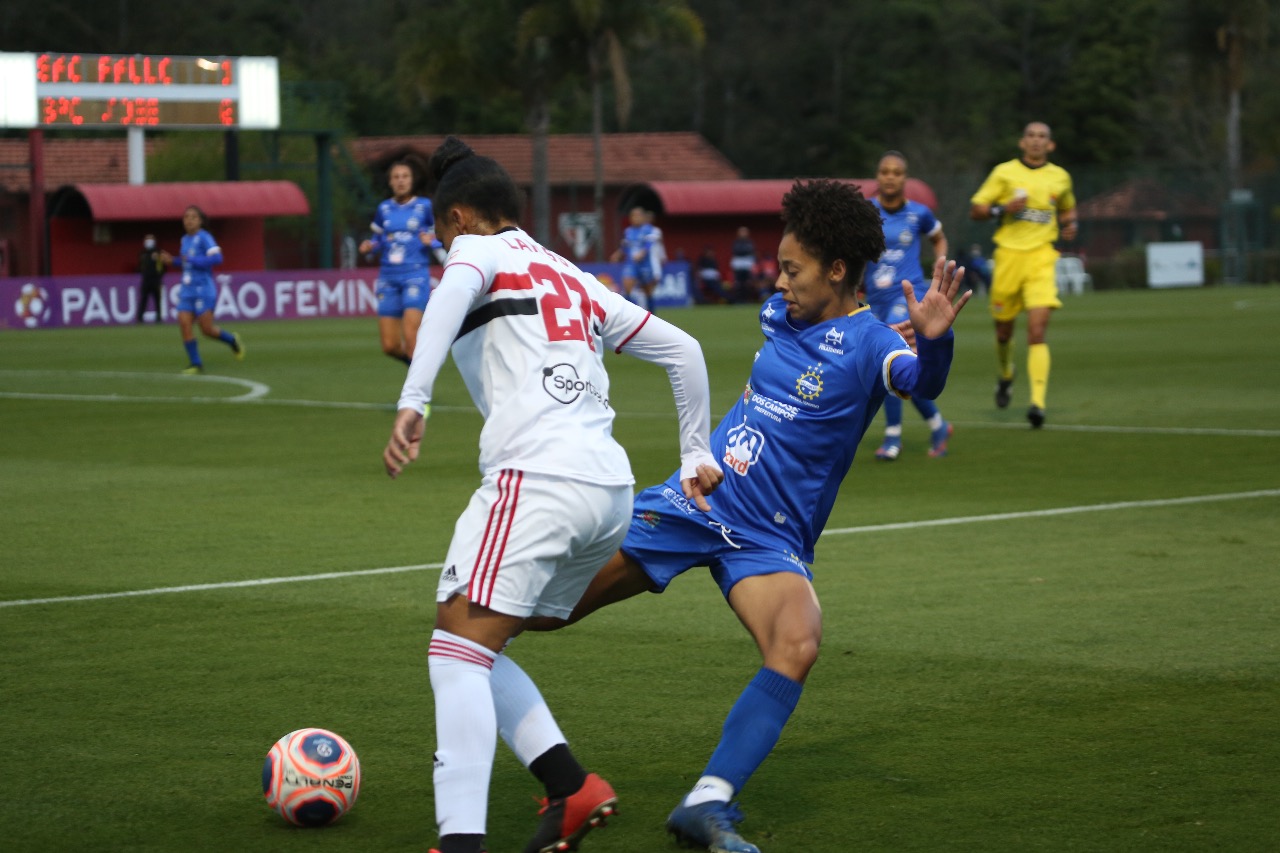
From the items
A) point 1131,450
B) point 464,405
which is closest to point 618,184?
point 464,405

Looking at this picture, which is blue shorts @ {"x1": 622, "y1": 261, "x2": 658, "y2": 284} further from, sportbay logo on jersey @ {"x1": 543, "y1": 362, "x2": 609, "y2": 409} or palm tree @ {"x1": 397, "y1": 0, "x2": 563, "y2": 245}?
sportbay logo on jersey @ {"x1": 543, "y1": 362, "x2": 609, "y2": 409}

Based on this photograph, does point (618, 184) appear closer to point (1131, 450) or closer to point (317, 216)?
point (317, 216)

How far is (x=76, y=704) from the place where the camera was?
6.29 m

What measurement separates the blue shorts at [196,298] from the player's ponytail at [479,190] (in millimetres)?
18681

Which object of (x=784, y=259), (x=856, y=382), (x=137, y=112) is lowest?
(x=856, y=382)

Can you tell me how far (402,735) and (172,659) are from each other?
4.75 ft

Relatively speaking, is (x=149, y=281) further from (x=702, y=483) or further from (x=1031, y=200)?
(x=702, y=483)

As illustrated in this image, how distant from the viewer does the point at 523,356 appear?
469 cm

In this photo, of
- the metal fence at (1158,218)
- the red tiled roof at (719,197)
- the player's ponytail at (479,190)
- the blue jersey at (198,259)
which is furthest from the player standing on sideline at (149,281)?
the player's ponytail at (479,190)

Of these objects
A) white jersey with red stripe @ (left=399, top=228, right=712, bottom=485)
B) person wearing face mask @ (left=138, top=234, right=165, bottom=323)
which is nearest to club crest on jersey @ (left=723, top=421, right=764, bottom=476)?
white jersey with red stripe @ (left=399, top=228, right=712, bottom=485)

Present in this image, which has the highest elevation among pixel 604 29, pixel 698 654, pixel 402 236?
pixel 604 29

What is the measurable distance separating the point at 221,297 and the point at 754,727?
120 ft

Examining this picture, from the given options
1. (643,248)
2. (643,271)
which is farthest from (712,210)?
(643,248)

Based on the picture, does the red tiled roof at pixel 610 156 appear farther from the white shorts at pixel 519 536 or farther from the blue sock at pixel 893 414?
the white shorts at pixel 519 536
